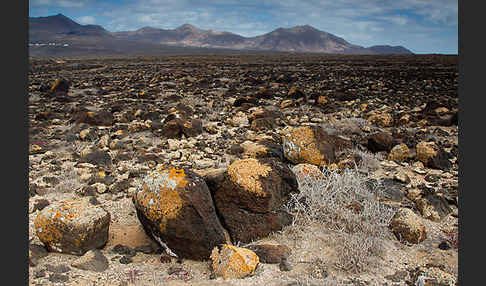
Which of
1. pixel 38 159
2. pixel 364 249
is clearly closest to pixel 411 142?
pixel 364 249

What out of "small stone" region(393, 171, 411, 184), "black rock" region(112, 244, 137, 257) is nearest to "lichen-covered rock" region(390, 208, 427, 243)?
"small stone" region(393, 171, 411, 184)

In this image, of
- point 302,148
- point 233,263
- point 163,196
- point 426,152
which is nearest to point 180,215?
point 163,196

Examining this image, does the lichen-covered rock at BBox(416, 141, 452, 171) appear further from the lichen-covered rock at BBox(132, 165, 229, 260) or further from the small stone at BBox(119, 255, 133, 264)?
the small stone at BBox(119, 255, 133, 264)

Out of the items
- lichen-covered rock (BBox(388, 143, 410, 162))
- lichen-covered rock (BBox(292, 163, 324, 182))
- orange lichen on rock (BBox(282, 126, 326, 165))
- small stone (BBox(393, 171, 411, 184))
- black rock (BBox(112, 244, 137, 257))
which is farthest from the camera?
lichen-covered rock (BBox(388, 143, 410, 162))

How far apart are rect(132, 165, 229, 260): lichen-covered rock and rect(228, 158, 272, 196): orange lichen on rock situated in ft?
1.37

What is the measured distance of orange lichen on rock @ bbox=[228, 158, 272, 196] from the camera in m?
3.49

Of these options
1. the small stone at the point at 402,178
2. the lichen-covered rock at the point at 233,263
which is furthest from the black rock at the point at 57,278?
the small stone at the point at 402,178

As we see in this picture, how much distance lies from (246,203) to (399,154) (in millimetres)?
3536

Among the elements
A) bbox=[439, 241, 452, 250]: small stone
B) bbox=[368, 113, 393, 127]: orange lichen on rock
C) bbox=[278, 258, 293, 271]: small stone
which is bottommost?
bbox=[278, 258, 293, 271]: small stone

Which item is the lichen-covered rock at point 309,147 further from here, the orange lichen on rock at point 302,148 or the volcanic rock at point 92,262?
the volcanic rock at point 92,262

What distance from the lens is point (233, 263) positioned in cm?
288

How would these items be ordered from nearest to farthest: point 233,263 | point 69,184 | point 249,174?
point 233,263, point 249,174, point 69,184

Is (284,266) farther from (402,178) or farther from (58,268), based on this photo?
(402,178)

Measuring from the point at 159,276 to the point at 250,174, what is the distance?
132 cm
